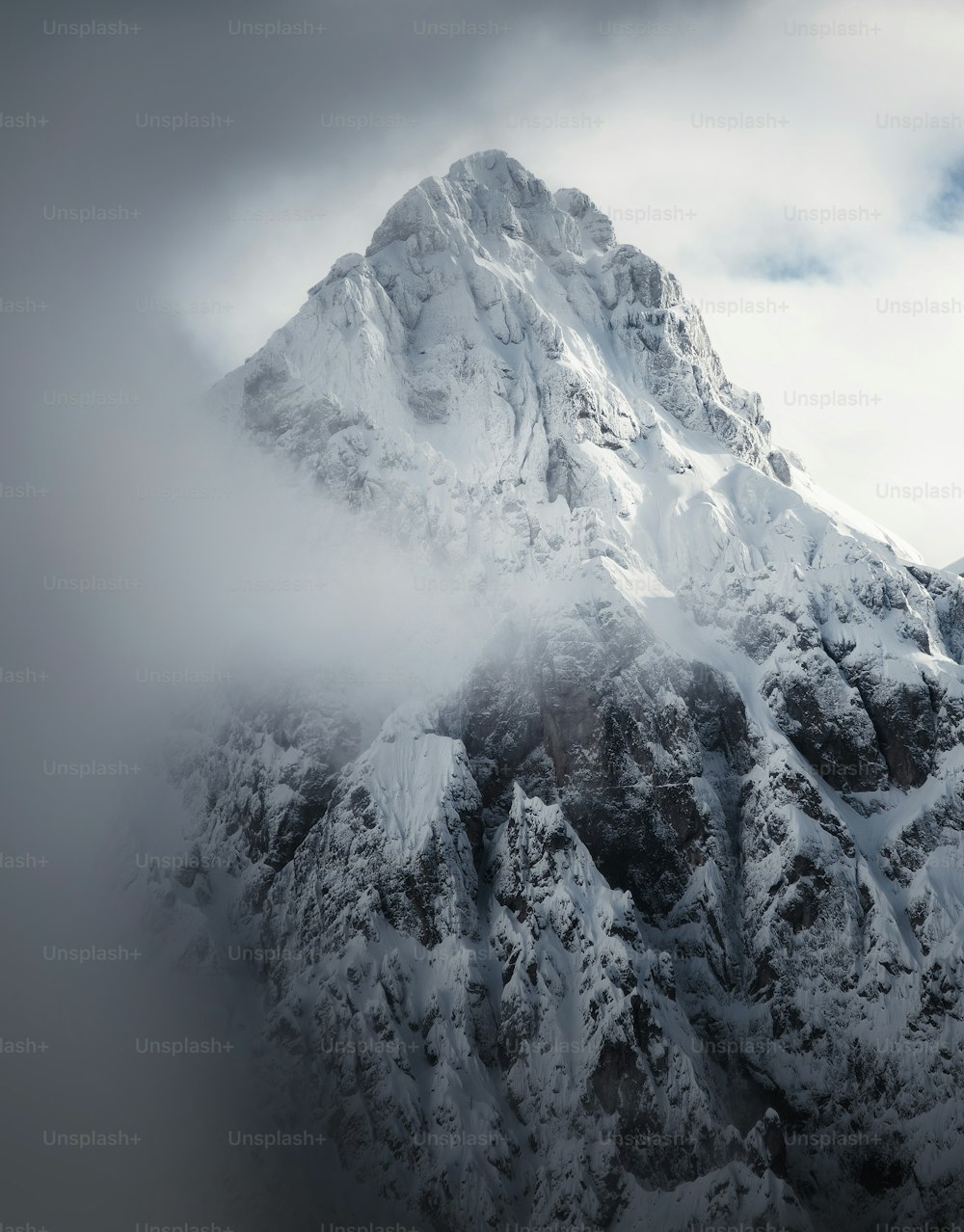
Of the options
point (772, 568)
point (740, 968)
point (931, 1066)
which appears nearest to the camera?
point (931, 1066)

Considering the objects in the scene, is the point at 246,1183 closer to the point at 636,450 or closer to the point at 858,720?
the point at 858,720

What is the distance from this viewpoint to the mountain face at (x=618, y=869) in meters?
133

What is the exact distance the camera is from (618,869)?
15462 centimetres

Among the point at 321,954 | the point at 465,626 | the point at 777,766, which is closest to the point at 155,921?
the point at 321,954

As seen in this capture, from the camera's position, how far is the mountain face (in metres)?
133

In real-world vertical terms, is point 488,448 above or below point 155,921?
above

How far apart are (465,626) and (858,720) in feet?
200

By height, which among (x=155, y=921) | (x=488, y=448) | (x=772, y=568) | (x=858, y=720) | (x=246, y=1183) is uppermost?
(x=488, y=448)

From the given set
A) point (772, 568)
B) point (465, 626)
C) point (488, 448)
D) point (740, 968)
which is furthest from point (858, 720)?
point (488, 448)

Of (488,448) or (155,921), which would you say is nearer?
(155,921)

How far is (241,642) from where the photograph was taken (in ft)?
613

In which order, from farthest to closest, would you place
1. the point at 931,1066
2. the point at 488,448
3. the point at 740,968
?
the point at 488,448 → the point at 740,968 → the point at 931,1066

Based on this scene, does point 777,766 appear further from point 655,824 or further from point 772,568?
point 772,568

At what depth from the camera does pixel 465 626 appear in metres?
177
